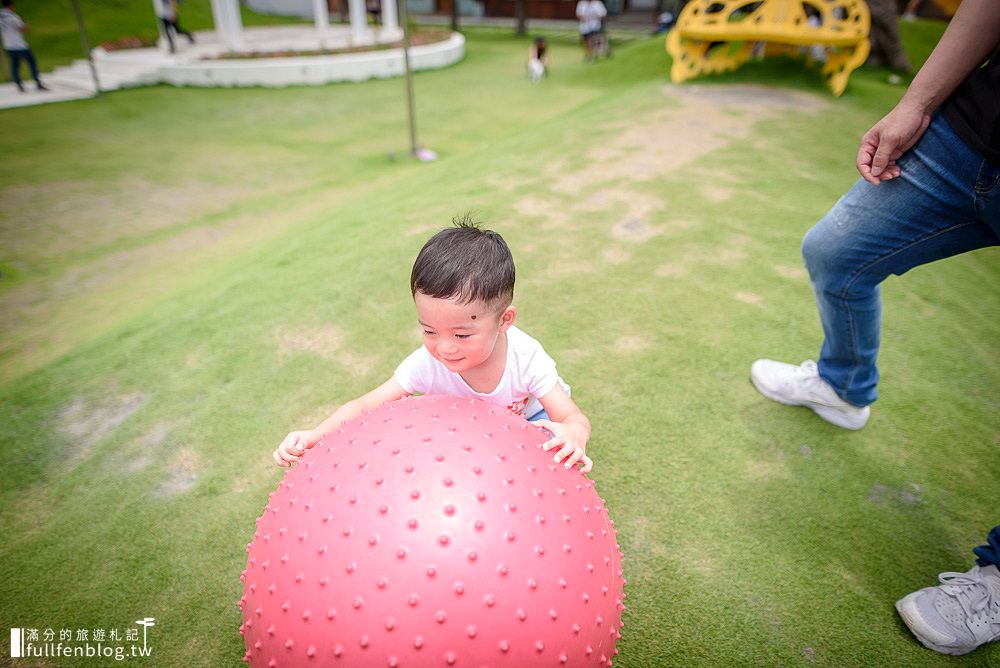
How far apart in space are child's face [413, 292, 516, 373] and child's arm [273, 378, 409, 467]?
33 cm

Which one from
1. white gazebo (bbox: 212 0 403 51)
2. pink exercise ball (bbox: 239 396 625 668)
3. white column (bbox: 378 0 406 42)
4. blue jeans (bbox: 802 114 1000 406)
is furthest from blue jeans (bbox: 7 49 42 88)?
blue jeans (bbox: 802 114 1000 406)

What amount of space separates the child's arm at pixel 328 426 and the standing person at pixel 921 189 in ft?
5.36

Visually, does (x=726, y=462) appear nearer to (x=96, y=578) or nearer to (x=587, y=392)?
(x=587, y=392)

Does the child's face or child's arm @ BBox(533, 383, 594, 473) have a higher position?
the child's face

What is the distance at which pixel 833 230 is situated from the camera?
1.98m

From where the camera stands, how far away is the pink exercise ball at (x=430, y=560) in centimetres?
116

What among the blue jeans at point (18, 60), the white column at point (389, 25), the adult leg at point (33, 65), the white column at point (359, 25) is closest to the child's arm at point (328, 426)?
the blue jeans at point (18, 60)

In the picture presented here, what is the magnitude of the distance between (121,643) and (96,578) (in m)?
0.32

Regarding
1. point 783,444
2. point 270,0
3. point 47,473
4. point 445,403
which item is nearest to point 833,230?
point 783,444

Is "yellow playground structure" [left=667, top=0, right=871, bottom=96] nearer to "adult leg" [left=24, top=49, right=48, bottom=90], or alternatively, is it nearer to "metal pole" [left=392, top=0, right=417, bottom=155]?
"metal pole" [left=392, top=0, right=417, bottom=155]

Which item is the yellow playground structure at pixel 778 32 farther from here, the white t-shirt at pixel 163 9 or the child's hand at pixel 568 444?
the white t-shirt at pixel 163 9

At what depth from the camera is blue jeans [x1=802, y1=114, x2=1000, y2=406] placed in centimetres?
161

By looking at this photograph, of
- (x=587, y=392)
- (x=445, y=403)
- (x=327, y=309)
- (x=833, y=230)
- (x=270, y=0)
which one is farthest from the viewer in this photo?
(x=270, y=0)

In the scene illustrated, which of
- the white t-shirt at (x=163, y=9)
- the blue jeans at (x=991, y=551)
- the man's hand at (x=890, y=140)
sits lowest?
the blue jeans at (x=991, y=551)
